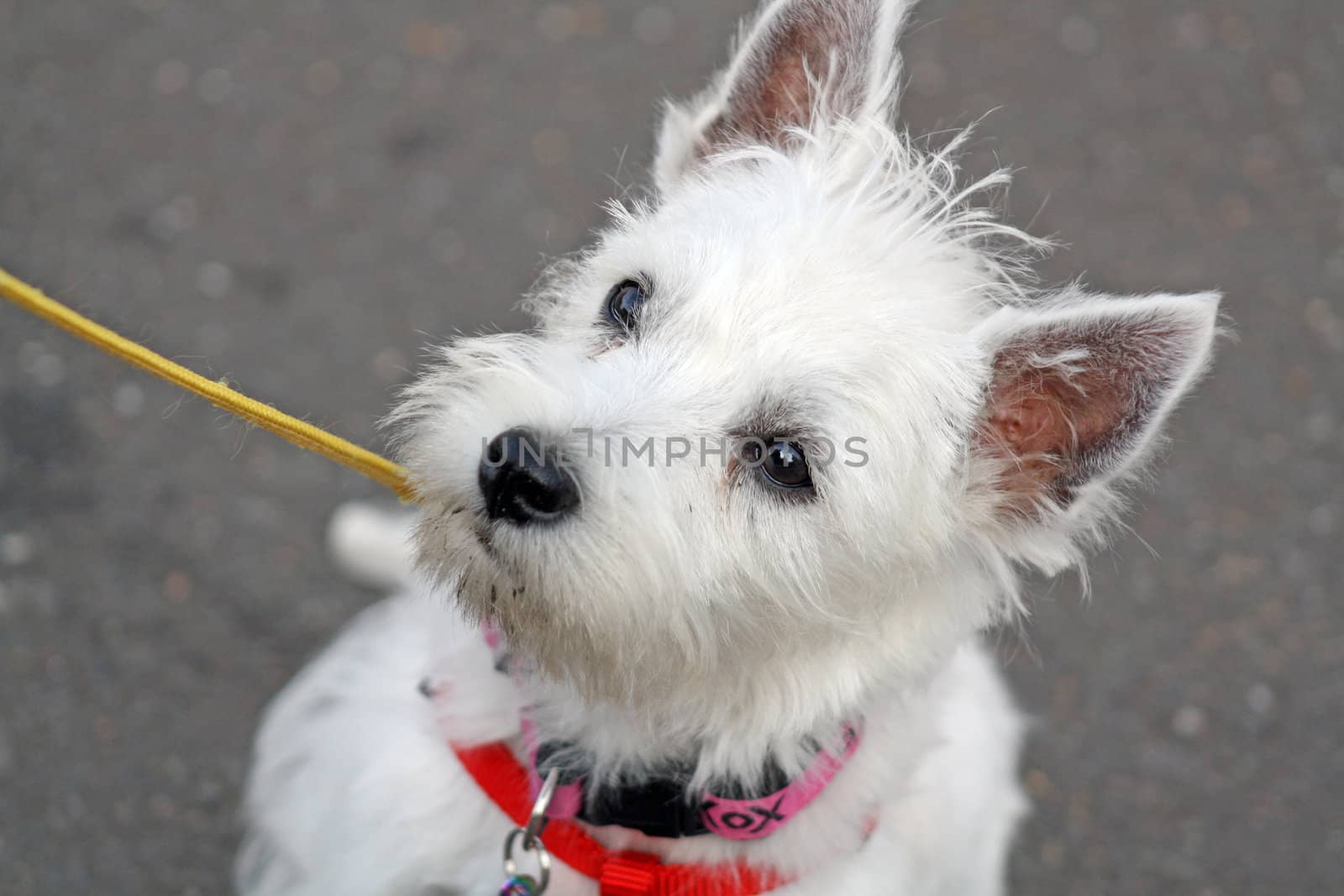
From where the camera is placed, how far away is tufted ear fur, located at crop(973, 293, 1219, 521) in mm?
2027

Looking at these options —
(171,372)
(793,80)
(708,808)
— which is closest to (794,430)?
(708,808)

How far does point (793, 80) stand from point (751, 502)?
3.49 ft

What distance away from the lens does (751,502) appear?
218cm

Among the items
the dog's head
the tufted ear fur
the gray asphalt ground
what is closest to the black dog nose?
the dog's head

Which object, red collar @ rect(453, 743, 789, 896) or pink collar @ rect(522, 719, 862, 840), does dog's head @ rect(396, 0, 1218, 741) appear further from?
red collar @ rect(453, 743, 789, 896)

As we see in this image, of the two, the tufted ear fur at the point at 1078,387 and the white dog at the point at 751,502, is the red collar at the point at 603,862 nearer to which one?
the white dog at the point at 751,502

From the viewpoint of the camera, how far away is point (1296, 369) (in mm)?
4922

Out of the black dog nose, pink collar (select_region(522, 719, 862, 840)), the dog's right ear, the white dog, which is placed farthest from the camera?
the dog's right ear

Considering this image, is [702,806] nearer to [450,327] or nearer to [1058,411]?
[1058,411]

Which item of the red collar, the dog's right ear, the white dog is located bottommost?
the red collar

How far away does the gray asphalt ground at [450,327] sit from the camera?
3.75 meters

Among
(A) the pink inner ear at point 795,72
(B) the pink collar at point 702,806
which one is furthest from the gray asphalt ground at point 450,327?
(B) the pink collar at point 702,806

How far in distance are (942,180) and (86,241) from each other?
3.77 meters

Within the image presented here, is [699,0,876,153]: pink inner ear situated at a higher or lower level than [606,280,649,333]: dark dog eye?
higher
